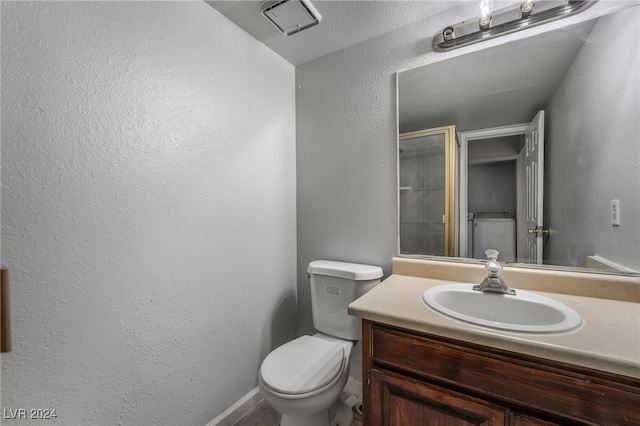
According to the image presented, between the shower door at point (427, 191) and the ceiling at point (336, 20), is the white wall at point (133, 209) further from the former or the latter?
the shower door at point (427, 191)

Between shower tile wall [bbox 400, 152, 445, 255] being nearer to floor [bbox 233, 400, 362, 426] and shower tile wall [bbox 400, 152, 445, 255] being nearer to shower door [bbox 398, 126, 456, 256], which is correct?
shower door [bbox 398, 126, 456, 256]

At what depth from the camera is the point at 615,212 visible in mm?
1022

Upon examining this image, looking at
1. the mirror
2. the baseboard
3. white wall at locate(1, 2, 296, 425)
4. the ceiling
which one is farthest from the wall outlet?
the baseboard

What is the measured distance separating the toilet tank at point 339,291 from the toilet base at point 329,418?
38cm

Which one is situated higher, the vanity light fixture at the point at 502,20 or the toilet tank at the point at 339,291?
the vanity light fixture at the point at 502,20

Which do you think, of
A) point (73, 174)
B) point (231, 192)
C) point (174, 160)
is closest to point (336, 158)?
point (231, 192)

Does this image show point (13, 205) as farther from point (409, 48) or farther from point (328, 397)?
point (409, 48)

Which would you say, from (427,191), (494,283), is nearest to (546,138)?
(427,191)

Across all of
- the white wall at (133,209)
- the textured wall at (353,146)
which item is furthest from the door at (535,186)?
the white wall at (133,209)

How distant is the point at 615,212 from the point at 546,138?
390 mm

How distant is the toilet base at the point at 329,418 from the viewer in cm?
125

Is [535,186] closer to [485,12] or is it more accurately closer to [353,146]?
[485,12]

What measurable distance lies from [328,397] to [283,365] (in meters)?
0.25

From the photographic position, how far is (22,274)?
2.58 feet
